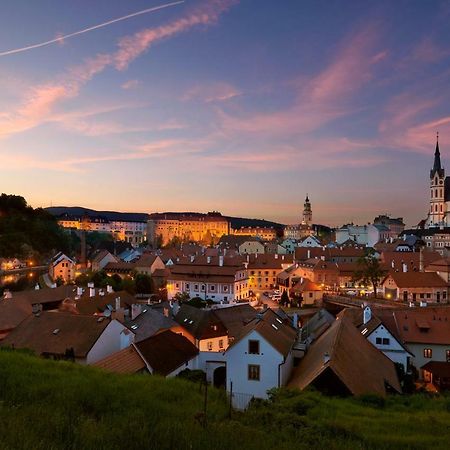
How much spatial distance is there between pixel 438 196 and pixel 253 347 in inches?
4834

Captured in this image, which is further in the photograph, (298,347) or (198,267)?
(198,267)

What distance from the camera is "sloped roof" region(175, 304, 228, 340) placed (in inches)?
1277

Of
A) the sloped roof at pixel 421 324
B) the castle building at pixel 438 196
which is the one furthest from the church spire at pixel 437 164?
the sloped roof at pixel 421 324

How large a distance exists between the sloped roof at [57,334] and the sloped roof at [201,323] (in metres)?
8.08

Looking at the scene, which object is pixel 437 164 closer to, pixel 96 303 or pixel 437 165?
pixel 437 165

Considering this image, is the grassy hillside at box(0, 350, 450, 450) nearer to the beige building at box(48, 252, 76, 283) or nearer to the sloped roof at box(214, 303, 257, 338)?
the sloped roof at box(214, 303, 257, 338)

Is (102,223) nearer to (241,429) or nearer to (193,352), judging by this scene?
(193,352)

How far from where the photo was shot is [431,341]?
97.3 feet

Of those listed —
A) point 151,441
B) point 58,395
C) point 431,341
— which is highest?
point 151,441

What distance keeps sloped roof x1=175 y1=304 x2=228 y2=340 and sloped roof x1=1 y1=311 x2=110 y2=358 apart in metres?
8.08

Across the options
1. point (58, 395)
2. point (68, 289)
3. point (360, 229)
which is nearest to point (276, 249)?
point (360, 229)

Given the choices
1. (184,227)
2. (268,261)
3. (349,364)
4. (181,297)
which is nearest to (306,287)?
→ (181,297)

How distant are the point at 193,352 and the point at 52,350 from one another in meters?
7.70

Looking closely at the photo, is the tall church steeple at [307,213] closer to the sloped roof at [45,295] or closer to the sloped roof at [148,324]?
the sloped roof at [45,295]
